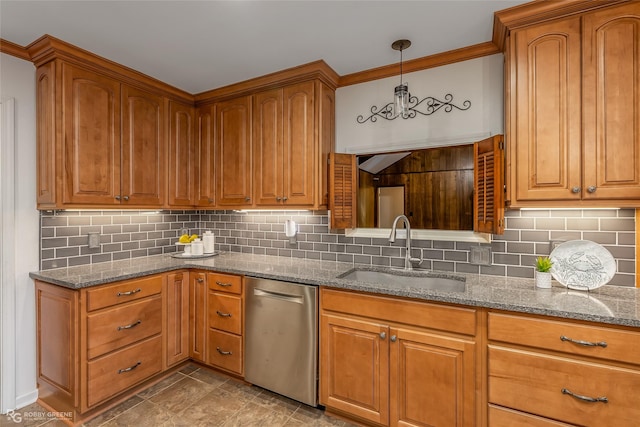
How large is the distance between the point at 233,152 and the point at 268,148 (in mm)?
404

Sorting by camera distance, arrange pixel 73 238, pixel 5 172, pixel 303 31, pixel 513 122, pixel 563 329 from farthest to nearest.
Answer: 1. pixel 73 238
2. pixel 5 172
3. pixel 303 31
4. pixel 513 122
5. pixel 563 329

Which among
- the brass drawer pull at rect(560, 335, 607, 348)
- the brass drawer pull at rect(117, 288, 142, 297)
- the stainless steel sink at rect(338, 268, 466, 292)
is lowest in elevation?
the brass drawer pull at rect(560, 335, 607, 348)

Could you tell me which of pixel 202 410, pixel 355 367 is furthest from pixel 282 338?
pixel 202 410

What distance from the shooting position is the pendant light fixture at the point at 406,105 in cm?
202

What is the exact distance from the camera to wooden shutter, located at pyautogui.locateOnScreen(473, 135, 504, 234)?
1.82 meters

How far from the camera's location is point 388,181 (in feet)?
8.25

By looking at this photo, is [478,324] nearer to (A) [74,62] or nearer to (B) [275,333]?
(B) [275,333]

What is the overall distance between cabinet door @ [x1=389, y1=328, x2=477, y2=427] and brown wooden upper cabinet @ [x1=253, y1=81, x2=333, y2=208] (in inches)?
48.8

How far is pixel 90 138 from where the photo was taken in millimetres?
2297

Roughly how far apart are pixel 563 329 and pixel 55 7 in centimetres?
310

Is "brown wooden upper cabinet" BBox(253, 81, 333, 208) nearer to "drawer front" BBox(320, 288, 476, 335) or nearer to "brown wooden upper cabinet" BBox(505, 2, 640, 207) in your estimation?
"drawer front" BBox(320, 288, 476, 335)

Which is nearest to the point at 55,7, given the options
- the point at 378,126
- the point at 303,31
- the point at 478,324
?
the point at 303,31

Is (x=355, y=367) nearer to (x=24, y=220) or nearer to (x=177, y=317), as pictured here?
(x=177, y=317)

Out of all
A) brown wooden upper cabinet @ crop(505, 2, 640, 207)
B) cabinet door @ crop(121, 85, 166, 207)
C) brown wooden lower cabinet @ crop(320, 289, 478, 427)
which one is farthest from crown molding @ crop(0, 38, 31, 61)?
brown wooden upper cabinet @ crop(505, 2, 640, 207)
